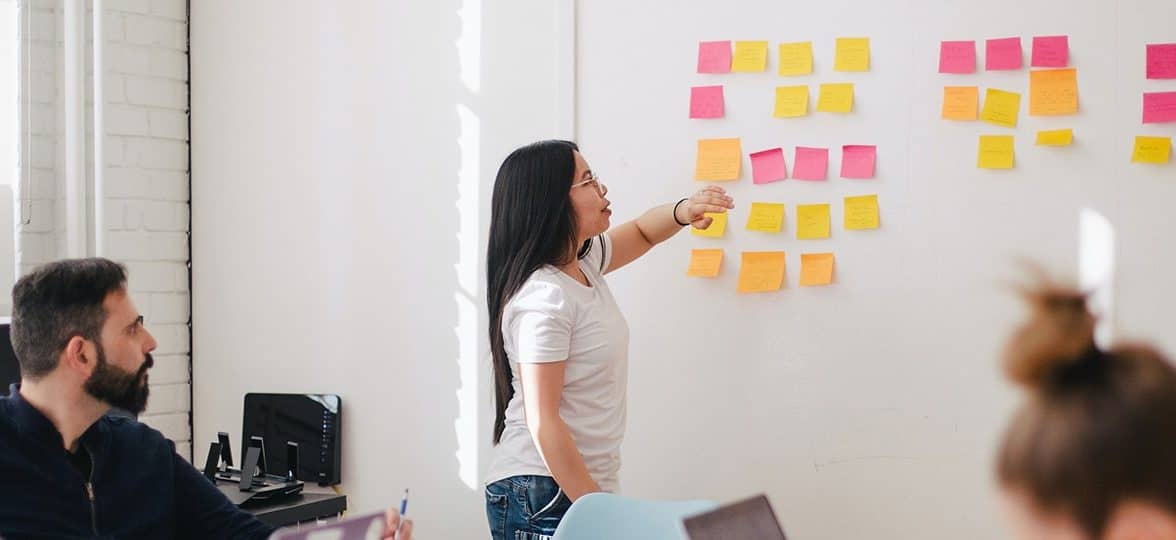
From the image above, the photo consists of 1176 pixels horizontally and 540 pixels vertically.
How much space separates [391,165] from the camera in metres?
3.31

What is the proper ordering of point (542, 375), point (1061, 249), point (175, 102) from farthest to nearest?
point (175, 102) → point (1061, 249) → point (542, 375)

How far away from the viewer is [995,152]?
2.60 m

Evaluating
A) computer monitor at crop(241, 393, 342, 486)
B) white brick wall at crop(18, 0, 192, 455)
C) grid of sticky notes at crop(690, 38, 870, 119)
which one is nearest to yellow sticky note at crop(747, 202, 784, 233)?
grid of sticky notes at crop(690, 38, 870, 119)

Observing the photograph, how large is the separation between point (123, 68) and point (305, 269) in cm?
83

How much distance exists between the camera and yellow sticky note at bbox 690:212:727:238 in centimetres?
284

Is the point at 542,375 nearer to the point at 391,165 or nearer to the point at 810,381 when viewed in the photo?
the point at 810,381

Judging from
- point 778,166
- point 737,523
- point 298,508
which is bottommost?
point 298,508

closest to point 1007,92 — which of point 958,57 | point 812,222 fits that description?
point 958,57

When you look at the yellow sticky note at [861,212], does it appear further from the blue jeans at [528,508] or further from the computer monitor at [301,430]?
the computer monitor at [301,430]

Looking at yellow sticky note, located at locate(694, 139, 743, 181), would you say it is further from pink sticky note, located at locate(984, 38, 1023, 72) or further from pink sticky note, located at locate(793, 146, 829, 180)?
pink sticky note, located at locate(984, 38, 1023, 72)

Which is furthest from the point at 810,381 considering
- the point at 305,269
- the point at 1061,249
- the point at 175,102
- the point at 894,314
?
the point at 175,102

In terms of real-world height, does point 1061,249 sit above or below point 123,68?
below

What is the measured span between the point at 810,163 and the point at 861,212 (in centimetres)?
17

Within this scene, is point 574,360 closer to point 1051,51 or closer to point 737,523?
point 737,523
